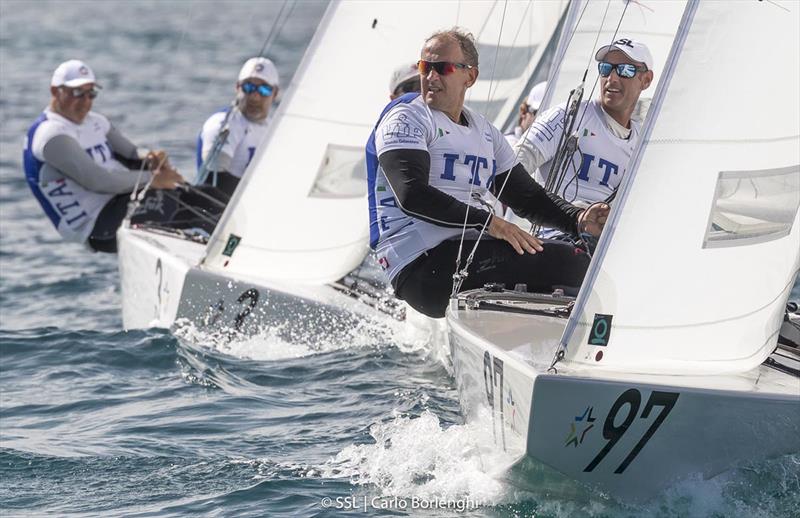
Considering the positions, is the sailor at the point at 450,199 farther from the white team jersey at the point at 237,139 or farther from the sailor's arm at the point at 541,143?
the white team jersey at the point at 237,139

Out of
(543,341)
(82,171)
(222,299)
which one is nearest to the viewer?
(543,341)

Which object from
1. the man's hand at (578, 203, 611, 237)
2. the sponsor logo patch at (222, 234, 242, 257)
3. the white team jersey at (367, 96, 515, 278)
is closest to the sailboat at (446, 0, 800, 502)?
the man's hand at (578, 203, 611, 237)

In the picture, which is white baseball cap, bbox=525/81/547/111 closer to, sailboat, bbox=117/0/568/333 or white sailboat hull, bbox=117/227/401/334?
sailboat, bbox=117/0/568/333

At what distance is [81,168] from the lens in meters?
8.24

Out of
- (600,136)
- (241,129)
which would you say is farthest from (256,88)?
(600,136)

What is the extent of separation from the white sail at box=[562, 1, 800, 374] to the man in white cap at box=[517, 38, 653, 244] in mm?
1151

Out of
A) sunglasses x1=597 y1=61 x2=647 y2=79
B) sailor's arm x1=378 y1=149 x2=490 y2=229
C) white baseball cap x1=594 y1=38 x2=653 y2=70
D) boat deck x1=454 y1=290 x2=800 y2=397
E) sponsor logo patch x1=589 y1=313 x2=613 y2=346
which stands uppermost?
white baseball cap x1=594 y1=38 x2=653 y2=70

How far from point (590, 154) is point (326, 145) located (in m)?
2.26

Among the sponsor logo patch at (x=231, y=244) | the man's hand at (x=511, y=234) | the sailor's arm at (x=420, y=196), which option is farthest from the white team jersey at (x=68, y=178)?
the man's hand at (x=511, y=234)

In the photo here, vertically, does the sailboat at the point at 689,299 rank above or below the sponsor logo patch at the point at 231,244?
above

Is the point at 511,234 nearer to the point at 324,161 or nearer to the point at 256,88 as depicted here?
the point at 324,161

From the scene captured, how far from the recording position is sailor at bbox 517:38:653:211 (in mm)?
5332

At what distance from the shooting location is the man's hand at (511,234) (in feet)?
15.2

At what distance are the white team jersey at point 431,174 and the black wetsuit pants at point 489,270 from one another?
0.04 metres
